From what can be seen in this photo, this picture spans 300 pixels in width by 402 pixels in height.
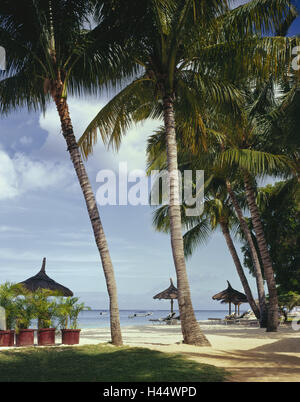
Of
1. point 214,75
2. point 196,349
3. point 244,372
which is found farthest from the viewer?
point 214,75

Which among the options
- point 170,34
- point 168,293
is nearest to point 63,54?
point 170,34

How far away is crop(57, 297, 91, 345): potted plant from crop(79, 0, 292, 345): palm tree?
3036mm

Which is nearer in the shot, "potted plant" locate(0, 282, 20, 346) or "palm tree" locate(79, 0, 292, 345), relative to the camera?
"potted plant" locate(0, 282, 20, 346)

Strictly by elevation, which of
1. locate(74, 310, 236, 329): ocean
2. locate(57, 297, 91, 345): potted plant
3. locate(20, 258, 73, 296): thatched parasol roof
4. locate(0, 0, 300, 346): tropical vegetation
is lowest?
locate(74, 310, 236, 329): ocean

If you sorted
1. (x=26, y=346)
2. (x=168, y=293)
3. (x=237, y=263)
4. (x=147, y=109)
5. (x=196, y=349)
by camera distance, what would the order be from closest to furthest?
(x=196, y=349), (x=26, y=346), (x=147, y=109), (x=237, y=263), (x=168, y=293)

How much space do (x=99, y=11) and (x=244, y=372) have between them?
10828 millimetres

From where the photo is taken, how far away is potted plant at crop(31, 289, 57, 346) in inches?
466

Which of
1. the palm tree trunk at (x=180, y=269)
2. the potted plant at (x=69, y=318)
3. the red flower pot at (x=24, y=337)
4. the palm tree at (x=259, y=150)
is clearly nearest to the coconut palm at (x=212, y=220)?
the palm tree at (x=259, y=150)

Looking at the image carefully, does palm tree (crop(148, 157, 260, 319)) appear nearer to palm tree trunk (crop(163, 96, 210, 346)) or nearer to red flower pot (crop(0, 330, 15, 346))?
palm tree trunk (crop(163, 96, 210, 346))

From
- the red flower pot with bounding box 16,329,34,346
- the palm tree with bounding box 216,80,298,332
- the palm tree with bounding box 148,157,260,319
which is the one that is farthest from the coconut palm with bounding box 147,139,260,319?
the red flower pot with bounding box 16,329,34,346

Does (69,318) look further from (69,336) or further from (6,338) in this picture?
(6,338)

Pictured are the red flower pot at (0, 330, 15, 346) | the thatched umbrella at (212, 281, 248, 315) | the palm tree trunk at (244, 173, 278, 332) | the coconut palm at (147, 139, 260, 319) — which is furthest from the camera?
the thatched umbrella at (212, 281, 248, 315)

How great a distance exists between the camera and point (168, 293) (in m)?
29.5
